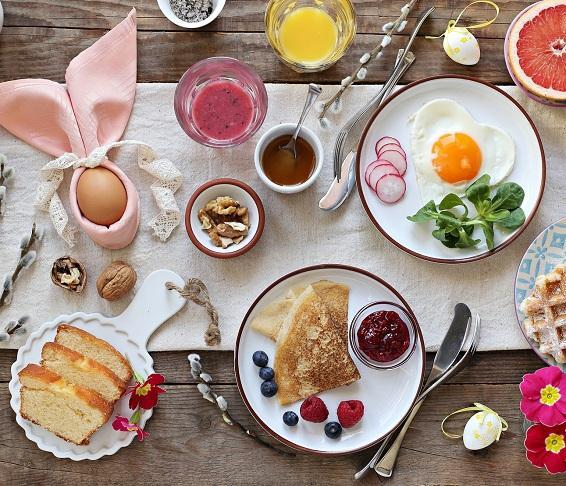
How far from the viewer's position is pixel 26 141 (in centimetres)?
258

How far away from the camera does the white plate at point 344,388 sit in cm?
249

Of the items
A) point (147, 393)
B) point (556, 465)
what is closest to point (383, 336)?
point (556, 465)

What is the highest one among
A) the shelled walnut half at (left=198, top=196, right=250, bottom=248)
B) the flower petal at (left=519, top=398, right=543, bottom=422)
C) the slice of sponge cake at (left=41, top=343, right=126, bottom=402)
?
the shelled walnut half at (left=198, top=196, right=250, bottom=248)

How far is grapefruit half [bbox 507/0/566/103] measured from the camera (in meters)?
2.48

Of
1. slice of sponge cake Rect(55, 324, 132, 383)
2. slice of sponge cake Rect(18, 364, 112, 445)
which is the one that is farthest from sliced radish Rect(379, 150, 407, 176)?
slice of sponge cake Rect(18, 364, 112, 445)

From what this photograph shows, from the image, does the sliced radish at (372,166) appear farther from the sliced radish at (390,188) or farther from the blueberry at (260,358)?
the blueberry at (260,358)

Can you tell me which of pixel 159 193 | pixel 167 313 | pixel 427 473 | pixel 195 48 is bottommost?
pixel 427 473

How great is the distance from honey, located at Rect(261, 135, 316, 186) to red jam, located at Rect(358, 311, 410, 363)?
55 cm

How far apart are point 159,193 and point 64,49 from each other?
64 centimetres

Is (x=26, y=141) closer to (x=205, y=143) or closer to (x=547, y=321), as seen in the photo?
(x=205, y=143)

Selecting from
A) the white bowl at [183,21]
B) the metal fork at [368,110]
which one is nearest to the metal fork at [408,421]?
the metal fork at [368,110]

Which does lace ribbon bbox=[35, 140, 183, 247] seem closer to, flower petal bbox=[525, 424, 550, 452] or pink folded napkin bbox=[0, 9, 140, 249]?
pink folded napkin bbox=[0, 9, 140, 249]

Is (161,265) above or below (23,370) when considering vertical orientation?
above

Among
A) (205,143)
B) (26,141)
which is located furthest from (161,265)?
(26,141)
